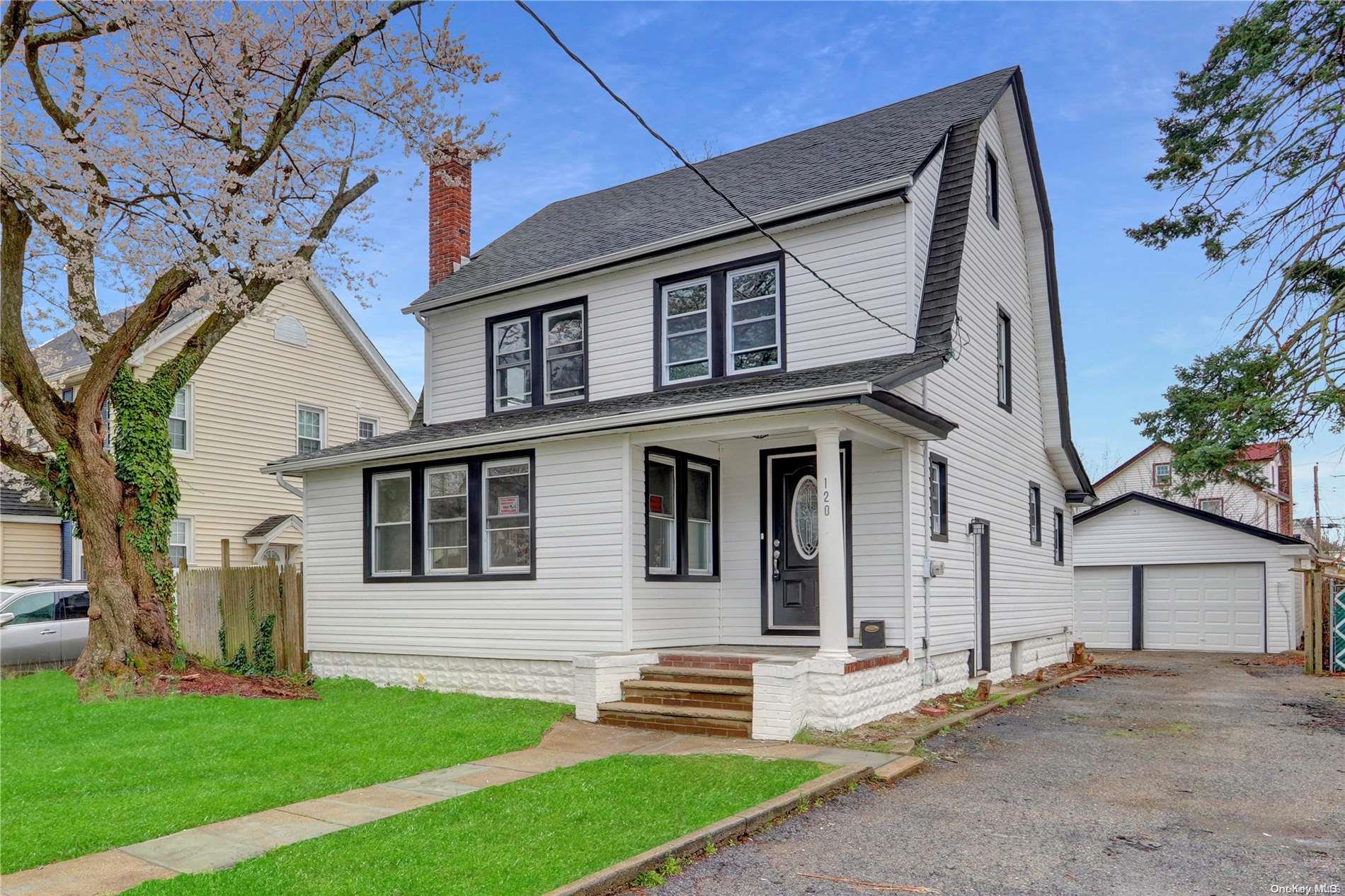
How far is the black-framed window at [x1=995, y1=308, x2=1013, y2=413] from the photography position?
13.8 m

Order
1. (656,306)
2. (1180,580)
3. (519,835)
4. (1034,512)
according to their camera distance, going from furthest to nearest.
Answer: (1180,580), (1034,512), (656,306), (519,835)

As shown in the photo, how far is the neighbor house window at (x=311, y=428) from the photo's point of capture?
22406mm

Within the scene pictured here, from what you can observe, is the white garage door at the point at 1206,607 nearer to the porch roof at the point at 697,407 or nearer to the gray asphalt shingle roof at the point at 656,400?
the porch roof at the point at 697,407

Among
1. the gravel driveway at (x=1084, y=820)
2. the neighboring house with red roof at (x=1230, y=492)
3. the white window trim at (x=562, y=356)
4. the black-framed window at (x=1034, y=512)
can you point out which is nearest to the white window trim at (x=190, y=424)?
the white window trim at (x=562, y=356)

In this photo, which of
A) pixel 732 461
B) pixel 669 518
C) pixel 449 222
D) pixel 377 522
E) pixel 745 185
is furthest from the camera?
pixel 449 222

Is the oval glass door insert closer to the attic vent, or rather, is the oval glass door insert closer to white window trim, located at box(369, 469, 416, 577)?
white window trim, located at box(369, 469, 416, 577)

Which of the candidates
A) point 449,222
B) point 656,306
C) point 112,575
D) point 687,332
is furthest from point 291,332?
point 687,332

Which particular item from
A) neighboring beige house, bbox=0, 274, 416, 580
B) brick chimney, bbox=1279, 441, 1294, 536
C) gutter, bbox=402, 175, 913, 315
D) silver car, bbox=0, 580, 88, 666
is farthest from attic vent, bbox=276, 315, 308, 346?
brick chimney, bbox=1279, 441, 1294, 536

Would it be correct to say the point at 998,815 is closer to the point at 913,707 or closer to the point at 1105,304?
the point at 913,707

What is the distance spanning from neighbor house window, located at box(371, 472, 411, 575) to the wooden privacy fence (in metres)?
1.68

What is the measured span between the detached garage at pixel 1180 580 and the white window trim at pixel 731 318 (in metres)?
13.9

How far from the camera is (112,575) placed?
1228 centimetres

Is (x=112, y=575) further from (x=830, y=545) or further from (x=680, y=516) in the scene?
(x=830, y=545)

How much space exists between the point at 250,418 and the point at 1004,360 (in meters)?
15.6
